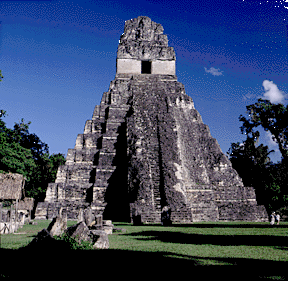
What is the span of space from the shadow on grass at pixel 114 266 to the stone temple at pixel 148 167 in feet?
23.3

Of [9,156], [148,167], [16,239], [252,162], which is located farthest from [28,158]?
[252,162]

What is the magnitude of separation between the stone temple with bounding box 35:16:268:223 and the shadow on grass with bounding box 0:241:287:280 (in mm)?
7099

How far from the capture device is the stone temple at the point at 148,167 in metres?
13.1

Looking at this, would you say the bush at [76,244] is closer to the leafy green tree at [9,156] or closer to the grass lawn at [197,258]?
the grass lawn at [197,258]

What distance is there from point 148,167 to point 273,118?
1093cm

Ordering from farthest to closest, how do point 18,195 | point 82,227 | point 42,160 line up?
point 42,160 < point 18,195 < point 82,227

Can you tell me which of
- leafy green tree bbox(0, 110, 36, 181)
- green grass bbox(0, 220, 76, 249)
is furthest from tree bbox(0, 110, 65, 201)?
green grass bbox(0, 220, 76, 249)

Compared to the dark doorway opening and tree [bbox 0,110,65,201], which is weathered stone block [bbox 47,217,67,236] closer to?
tree [bbox 0,110,65,201]

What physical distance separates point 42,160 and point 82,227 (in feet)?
76.5

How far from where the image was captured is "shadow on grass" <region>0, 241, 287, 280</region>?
10.5ft

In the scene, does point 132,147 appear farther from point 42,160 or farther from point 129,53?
point 42,160

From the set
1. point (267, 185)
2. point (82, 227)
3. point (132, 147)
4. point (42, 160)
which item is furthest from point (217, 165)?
point (42, 160)

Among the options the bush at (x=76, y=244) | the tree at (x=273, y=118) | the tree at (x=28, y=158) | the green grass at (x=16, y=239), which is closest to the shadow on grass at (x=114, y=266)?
the bush at (x=76, y=244)

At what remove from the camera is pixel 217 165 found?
16.4 m
